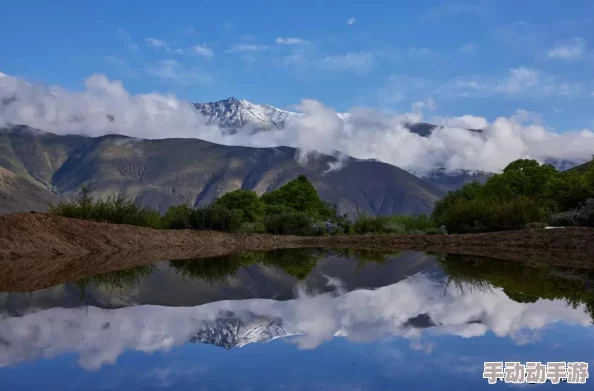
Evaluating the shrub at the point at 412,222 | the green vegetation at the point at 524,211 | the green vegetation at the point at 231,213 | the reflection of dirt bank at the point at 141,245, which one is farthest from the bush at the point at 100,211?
the shrub at the point at 412,222

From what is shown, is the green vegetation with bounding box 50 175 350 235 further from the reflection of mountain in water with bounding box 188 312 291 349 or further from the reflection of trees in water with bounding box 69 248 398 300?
the reflection of mountain in water with bounding box 188 312 291 349

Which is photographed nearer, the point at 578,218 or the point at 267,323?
the point at 267,323

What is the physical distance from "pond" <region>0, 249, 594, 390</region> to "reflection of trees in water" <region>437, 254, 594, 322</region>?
0.20 feet

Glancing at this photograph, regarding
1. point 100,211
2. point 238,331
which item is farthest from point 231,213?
point 238,331

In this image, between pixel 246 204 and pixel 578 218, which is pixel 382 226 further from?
pixel 246 204

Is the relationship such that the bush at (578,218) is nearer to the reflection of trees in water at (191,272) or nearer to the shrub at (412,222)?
the reflection of trees in water at (191,272)

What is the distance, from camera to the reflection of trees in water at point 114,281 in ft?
39.7

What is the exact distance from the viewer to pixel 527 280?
14062 mm

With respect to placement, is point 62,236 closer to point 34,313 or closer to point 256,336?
point 34,313

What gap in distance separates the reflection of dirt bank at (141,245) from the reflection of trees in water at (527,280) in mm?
2477

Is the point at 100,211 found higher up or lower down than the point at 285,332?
higher up

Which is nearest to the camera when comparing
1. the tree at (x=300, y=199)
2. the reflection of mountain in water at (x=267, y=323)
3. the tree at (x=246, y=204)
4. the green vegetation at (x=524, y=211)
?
the reflection of mountain in water at (x=267, y=323)

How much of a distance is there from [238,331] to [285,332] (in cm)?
63

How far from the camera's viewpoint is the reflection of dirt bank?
1631 cm
